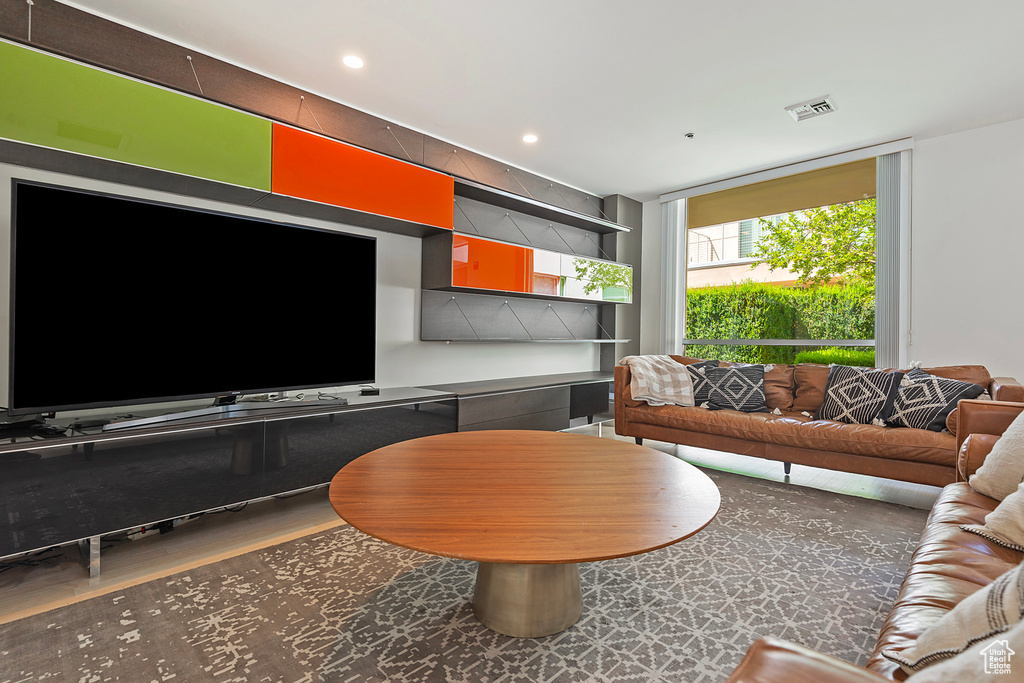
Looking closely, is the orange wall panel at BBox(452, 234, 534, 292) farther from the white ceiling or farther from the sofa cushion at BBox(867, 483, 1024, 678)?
the sofa cushion at BBox(867, 483, 1024, 678)

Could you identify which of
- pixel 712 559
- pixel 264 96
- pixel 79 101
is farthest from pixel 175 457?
pixel 712 559

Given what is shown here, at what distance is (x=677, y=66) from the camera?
108 inches

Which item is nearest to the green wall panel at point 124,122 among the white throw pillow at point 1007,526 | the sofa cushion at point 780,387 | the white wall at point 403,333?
the white wall at point 403,333

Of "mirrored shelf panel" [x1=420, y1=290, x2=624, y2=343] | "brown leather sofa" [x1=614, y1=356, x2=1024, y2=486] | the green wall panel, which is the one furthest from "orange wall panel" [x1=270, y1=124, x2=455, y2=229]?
"brown leather sofa" [x1=614, y1=356, x2=1024, y2=486]

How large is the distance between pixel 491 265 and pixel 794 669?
3343mm

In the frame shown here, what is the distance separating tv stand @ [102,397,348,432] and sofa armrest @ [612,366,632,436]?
2170 mm

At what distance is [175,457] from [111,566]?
0.49m

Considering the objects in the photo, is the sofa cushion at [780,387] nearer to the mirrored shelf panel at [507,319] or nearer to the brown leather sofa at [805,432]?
the brown leather sofa at [805,432]

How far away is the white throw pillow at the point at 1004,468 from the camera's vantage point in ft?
5.51

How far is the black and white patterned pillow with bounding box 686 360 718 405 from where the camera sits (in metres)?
3.82

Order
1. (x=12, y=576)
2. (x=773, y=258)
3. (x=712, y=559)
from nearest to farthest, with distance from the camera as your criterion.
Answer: (x=12, y=576), (x=712, y=559), (x=773, y=258)

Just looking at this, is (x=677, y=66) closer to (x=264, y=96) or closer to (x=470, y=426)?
(x=264, y=96)

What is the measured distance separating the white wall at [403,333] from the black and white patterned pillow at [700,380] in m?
1.45

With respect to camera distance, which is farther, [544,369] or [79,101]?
[544,369]
